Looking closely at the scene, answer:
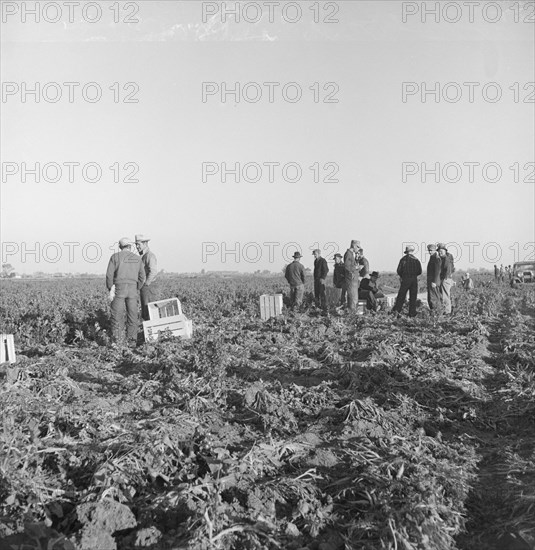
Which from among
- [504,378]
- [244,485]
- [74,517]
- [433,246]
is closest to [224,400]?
[244,485]

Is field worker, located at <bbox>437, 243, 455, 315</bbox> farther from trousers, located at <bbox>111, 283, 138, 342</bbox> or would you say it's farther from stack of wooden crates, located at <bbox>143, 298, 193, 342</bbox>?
trousers, located at <bbox>111, 283, 138, 342</bbox>

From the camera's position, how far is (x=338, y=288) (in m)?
14.9

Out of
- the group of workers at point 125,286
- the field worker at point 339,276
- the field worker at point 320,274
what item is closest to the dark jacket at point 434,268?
the field worker at point 339,276

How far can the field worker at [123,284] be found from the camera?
9.20m

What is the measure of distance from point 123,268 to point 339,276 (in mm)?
6702

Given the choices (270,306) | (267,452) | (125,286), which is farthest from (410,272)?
(267,452)

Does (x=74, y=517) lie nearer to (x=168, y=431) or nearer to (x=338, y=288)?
(x=168, y=431)

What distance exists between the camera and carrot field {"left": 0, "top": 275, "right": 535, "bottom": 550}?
10.3ft

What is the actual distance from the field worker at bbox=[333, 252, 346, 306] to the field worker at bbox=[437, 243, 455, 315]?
2.41 m

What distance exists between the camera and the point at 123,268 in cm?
924

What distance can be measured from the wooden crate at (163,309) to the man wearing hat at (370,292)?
6.25 meters

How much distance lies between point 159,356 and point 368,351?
9.75ft

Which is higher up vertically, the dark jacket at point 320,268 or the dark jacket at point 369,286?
the dark jacket at point 320,268

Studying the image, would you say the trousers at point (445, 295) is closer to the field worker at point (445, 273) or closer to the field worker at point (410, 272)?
the field worker at point (445, 273)
